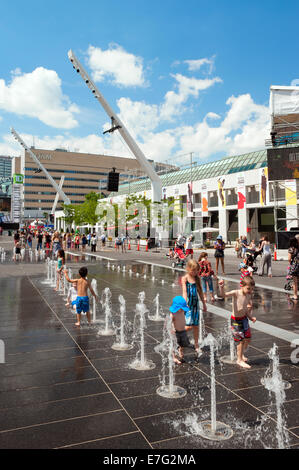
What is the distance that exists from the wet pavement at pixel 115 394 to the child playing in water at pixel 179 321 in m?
0.27

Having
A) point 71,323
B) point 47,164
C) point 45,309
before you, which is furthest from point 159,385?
point 47,164

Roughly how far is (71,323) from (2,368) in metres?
2.41

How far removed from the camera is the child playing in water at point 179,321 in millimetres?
4852

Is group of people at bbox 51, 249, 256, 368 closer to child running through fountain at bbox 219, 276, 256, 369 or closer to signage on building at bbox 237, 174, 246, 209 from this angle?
child running through fountain at bbox 219, 276, 256, 369

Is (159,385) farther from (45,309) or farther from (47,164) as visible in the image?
(47,164)

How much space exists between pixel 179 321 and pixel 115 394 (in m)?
1.40

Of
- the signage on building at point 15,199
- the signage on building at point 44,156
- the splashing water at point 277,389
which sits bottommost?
the splashing water at point 277,389

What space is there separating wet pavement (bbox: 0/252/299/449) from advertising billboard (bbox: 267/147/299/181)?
47.1ft

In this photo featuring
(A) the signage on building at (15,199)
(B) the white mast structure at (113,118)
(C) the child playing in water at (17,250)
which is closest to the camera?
(C) the child playing in water at (17,250)

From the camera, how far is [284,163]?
65.0ft

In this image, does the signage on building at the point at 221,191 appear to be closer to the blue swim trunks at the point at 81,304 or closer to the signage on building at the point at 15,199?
the blue swim trunks at the point at 81,304

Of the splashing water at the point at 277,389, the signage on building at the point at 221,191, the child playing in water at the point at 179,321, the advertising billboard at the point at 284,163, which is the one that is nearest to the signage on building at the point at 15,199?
the signage on building at the point at 221,191

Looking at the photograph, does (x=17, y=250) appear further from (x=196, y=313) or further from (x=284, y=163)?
(x=196, y=313)
